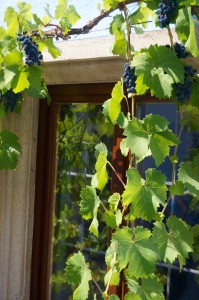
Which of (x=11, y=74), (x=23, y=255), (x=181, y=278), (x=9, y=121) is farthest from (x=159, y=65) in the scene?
(x=23, y=255)

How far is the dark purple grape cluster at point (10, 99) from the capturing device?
8.23 feet

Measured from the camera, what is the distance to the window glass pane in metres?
2.63

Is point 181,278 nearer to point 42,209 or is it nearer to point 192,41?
point 42,209

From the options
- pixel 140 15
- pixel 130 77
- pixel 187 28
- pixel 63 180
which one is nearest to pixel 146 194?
pixel 130 77

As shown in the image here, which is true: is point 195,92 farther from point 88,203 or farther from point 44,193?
point 44,193

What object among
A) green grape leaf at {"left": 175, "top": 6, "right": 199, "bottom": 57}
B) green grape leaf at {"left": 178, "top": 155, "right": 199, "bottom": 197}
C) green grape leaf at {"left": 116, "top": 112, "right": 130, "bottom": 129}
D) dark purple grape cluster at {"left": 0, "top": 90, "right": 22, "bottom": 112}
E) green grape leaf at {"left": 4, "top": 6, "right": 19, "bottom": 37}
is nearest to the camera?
green grape leaf at {"left": 175, "top": 6, "right": 199, "bottom": 57}

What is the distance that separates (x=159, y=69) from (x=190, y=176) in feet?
1.30

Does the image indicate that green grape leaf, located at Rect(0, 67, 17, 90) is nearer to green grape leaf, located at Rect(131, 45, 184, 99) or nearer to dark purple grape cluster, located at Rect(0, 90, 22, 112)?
dark purple grape cluster, located at Rect(0, 90, 22, 112)

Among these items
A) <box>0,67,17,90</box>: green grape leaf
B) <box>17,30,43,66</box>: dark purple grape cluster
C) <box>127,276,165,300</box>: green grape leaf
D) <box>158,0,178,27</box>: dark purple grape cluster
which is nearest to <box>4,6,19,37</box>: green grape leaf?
<box>17,30,43,66</box>: dark purple grape cluster

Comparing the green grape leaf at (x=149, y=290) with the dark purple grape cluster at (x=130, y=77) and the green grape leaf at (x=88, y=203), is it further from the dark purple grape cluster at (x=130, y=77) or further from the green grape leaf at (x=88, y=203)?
the dark purple grape cluster at (x=130, y=77)

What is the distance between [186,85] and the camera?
6.04 feet

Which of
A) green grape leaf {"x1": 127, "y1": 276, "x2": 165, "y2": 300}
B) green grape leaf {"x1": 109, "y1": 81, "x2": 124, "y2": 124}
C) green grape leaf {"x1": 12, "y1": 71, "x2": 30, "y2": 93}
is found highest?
green grape leaf {"x1": 12, "y1": 71, "x2": 30, "y2": 93}

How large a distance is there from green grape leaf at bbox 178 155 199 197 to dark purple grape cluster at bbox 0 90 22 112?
3.40 feet

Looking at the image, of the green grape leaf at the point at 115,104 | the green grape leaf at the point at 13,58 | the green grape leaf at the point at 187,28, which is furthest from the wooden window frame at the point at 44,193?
the green grape leaf at the point at 187,28
